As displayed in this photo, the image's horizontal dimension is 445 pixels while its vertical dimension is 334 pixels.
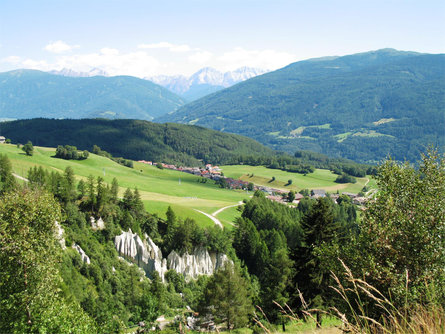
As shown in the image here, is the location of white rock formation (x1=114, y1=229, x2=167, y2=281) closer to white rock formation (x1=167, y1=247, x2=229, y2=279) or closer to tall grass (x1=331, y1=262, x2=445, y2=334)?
white rock formation (x1=167, y1=247, x2=229, y2=279)

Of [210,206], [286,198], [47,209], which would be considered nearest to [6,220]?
[47,209]

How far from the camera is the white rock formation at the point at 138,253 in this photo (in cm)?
7056

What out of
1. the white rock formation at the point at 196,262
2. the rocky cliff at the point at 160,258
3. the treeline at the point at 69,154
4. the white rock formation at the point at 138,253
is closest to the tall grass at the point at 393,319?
the rocky cliff at the point at 160,258

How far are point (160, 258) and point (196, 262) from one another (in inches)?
326

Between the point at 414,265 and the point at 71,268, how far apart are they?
156 ft

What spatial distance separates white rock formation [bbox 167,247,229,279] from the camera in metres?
74.8

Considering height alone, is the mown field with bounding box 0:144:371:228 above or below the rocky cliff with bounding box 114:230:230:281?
above

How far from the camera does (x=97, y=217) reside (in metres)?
72.6

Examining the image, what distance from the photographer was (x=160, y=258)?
74750mm

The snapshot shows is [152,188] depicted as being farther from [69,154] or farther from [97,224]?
[97,224]

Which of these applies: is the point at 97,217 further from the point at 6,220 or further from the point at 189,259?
the point at 6,220

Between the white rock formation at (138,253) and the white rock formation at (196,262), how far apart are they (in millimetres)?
2574

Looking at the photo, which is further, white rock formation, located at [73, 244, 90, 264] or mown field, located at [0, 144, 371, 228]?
mown field, located at [0, 144, 371, 228]

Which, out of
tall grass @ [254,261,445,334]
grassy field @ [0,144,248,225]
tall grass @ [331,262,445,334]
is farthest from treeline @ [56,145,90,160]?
tall grass @ [331,262,445,334]
